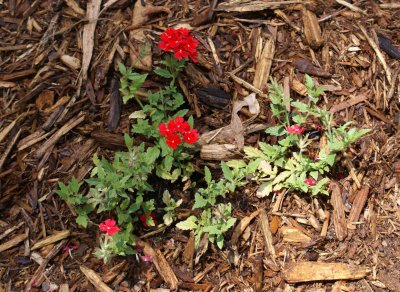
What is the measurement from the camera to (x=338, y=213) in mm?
3363

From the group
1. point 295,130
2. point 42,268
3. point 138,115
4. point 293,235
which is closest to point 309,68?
point 295,130

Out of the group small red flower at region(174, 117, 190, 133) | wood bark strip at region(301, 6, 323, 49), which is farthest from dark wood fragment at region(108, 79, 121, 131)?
wood bark strip at region(301, 6, 323, 49)

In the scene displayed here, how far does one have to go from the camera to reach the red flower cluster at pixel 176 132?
311 centimetres

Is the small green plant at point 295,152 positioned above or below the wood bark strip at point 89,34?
below

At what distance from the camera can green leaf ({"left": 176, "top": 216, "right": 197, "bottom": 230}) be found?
10.9 feet

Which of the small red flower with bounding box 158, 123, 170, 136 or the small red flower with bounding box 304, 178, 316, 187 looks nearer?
the small red flower with bounding box 158, 123, 170, 136

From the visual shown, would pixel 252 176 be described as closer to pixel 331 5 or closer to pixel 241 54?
pixel 241 54

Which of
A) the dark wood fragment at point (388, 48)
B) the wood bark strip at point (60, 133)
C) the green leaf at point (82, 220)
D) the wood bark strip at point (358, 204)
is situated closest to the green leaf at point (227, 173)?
the wood bark strip at point (358, 204)

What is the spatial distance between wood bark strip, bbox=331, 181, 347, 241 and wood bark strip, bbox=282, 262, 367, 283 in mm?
253

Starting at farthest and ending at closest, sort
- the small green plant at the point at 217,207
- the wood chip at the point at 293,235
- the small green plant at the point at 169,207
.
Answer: the small green plant at the point at 169,207, the wood chip at the point at 293,235, the small green plant at the point at 217,207

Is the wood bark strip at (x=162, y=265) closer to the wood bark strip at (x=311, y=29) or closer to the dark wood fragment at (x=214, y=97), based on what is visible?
the dark wood fragment at (x=214, y=97)

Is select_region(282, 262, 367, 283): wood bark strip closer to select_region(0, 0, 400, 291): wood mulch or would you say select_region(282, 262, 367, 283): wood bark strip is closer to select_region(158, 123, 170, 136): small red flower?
select_region(0, 0, 400, 291): wood mulch

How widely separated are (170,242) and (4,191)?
5.37 feet

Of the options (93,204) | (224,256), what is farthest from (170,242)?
(93,204)
